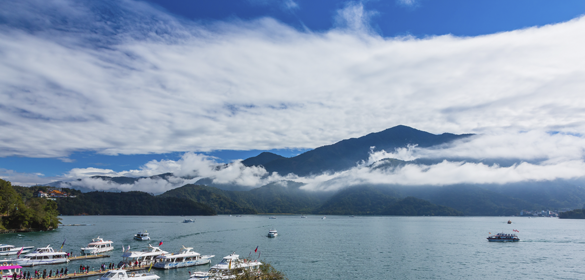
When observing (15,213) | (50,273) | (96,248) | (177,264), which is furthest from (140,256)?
(15,213)

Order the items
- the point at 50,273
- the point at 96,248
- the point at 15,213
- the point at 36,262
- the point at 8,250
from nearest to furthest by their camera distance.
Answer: the point at 50,273, the point at 36,262, the point at 8,250, the point at 96,248, the point at 15,213

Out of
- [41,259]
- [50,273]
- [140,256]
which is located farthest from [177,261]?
[41,259]

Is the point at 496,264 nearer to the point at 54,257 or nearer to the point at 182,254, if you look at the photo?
the point at 182,254

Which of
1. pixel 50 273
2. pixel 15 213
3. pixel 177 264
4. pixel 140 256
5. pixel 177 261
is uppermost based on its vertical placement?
pixel 15 213

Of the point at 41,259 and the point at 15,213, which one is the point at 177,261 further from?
the point at 15,213

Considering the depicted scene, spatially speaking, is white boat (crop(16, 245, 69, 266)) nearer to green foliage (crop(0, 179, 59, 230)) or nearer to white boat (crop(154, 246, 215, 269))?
white boat (crop(154, 246, 215, 269))

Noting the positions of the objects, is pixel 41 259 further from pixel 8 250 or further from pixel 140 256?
pixel 140 256

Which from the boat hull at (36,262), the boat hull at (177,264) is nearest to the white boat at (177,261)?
the boat hull at (177,264)

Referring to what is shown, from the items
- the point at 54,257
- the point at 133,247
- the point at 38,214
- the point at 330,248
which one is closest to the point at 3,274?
the point at 54,257

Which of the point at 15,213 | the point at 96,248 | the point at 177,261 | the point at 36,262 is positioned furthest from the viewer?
the point at 15,213

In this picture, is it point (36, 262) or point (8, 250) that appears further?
point (8, 250)

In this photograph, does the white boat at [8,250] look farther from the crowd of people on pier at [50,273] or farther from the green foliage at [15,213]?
the green foliage at [15,213]

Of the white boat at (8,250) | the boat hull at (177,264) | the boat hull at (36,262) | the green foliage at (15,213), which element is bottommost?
the boat hull at (177,264)

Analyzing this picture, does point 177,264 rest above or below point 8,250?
below
